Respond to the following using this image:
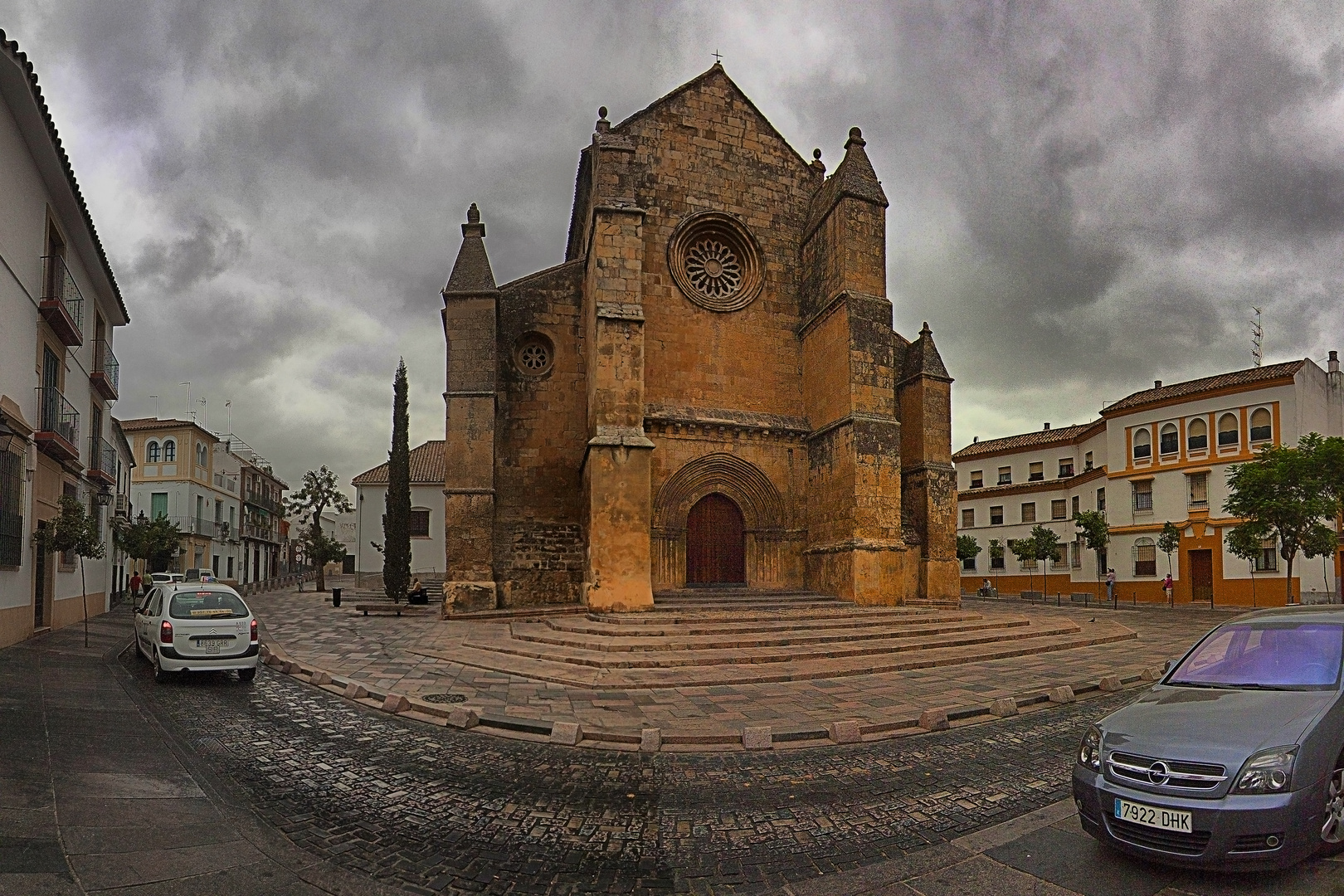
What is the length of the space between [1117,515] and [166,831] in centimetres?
3854

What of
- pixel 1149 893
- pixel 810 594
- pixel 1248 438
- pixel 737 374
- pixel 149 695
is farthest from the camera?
pixel 1248 438

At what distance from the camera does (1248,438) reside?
1205 inches

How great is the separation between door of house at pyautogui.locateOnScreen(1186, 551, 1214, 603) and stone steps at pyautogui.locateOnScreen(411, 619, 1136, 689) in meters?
A: 22.6

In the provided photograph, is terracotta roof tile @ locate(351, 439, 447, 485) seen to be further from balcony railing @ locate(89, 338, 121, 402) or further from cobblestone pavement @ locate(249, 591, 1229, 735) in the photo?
cobblestone pavement @ locate(249, 591, 1229, 735)

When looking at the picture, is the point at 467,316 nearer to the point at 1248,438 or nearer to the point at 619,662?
the point at 619,662

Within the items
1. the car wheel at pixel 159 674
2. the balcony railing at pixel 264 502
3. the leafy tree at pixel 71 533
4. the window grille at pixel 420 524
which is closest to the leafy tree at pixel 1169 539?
the car wheel at pixel 159 674

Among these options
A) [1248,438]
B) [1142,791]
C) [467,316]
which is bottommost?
[1142,791]

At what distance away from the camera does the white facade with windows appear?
2962 centimetres

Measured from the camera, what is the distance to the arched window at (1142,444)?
113 ft

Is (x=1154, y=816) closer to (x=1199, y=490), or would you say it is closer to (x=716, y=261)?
(x=716, y=261)

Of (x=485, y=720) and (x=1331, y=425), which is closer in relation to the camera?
(x=485, y=720)

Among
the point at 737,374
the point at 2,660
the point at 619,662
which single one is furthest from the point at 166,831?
the point at 737,374

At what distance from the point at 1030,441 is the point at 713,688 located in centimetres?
4010

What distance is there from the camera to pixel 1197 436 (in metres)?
32.5
